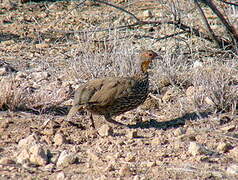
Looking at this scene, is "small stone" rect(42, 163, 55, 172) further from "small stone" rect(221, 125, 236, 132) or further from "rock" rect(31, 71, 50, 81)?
"rock" rect(31, 71, 50, 81)

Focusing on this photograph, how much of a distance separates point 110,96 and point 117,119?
0.73 metres

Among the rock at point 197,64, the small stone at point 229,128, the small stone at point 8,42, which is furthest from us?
the small stone at point 8,42

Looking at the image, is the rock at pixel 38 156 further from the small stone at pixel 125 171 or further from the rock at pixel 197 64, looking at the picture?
the rock at pixel 197 64

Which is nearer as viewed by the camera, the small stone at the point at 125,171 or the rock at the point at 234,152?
the small stone at the point at 125,171

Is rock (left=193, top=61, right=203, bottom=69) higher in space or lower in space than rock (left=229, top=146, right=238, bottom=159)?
higher

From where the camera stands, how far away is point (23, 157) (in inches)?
200

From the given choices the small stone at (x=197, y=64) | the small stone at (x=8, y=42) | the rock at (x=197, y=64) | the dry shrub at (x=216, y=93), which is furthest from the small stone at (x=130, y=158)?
the small stone at (x=8, y=42)

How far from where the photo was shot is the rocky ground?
4.97 m

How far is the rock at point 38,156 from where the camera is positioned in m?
Answer: 5.02

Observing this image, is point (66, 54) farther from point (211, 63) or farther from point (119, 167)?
point (119, 167)

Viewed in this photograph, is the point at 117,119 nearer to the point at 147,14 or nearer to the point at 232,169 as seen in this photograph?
the point at 232,169

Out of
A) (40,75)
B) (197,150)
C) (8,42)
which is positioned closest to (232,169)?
(197,150)

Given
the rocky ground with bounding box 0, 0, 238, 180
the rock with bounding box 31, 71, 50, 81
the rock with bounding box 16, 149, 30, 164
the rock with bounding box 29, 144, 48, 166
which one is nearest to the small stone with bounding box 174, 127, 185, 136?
the rocky ground with bounding box 0, 0, 238, 180

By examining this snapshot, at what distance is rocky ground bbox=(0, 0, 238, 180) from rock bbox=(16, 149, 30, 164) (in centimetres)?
1
